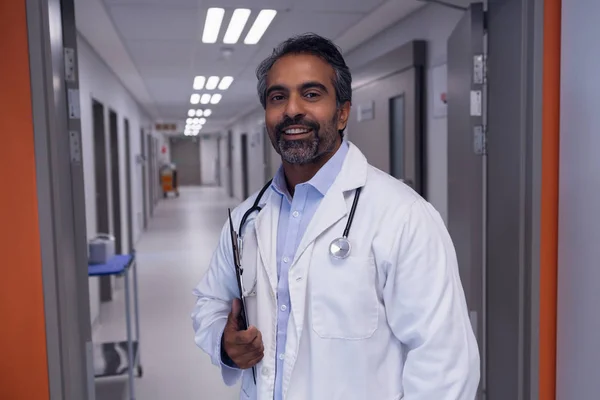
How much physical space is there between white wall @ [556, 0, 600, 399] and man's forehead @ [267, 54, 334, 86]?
3.08 feet

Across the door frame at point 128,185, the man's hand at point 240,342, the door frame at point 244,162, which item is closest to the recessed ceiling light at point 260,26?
the man's hand at point 240,342

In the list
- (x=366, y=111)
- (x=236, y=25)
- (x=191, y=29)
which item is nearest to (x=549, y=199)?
(x=366, y=111)

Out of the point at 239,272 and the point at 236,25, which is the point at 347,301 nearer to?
the point at 239,272

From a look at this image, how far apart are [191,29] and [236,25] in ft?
1.17

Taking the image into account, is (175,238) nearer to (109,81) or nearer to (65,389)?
(109,81)

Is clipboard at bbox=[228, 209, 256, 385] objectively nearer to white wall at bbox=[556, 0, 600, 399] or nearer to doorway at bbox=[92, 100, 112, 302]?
white wall at bbox=[556, 0, 600, 399]

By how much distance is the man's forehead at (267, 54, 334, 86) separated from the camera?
46.3 inches

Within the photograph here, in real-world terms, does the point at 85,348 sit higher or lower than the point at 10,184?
lower

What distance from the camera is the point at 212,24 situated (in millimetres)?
3754

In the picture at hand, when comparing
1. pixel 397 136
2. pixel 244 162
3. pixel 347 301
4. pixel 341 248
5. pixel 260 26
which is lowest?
pixel 347 301

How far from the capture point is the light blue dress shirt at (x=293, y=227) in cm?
119

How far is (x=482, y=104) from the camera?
1.96 m

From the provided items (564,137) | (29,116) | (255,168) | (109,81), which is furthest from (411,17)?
(255,168)

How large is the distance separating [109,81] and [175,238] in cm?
321
